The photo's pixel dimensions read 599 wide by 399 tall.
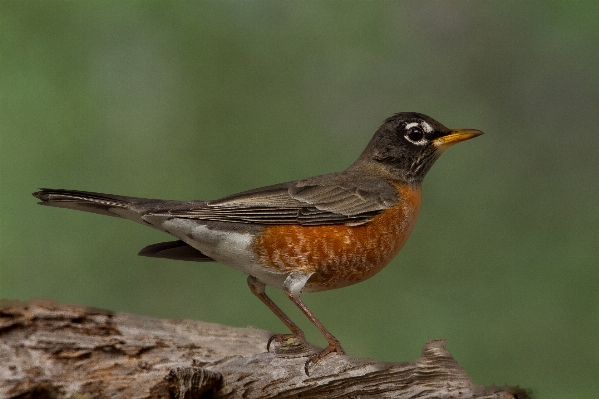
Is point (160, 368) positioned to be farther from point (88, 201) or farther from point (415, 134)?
point (415, 134)

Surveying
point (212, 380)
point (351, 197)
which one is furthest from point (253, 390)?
point (351, 197)

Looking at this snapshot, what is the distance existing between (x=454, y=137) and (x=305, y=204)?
115cm

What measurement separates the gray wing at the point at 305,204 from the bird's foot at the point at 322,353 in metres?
0.76

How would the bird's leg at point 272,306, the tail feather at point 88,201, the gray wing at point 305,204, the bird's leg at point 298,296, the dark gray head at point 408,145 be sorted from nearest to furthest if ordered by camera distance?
the tail feather at point 88,201
the bird's leg at point 298,296
the gray wing at point 305,204
the bird's leg at point 272,306
the dark gray head at point 408,145

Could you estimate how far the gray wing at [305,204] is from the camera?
4.30 meters

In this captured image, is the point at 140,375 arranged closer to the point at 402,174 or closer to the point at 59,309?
the point at 59,309

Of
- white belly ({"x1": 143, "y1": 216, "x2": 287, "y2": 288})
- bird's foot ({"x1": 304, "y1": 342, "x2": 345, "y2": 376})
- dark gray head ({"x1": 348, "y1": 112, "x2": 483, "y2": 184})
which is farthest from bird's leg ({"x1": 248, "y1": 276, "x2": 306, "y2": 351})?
dark gray head ({"x1": 348, "y1": 112, "x2": 483, "y2": 184})

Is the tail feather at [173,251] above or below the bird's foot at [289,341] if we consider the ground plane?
above

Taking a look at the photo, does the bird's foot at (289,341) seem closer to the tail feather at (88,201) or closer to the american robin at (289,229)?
the american robin at (289,229)

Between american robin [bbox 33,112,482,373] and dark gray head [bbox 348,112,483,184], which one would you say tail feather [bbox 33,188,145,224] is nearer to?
american robin [bbox 33,112,482,373]

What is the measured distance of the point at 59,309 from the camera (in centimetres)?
407

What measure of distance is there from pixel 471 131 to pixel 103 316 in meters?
2.62

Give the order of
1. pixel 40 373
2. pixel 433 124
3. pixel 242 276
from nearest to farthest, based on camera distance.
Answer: pixel 40 373 < pixel 433 124 < pixel 242 276

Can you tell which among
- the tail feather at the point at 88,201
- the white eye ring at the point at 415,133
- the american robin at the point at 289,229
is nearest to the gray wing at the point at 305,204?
the american robin at the point at 289,229
